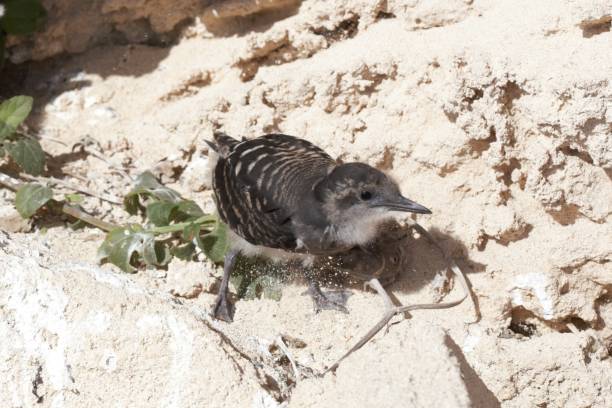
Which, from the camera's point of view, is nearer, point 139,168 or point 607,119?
point 607,119

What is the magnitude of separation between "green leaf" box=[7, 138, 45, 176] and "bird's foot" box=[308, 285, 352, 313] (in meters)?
1.94

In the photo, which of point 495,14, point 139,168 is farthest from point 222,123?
point 495,14

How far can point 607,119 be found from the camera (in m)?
4.02

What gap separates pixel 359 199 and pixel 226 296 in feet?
3.14

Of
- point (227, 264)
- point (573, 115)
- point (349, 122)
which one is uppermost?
point (573, 115)

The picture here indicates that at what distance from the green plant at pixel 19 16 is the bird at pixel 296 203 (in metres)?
1.89

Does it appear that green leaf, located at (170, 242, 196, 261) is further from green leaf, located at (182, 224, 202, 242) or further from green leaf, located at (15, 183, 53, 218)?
green leaf, located at (15, 183, 53, 218)

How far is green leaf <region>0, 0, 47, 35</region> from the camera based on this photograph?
570 centimetres

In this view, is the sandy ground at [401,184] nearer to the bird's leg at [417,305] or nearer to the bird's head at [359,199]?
the bird's leg at [417,305]

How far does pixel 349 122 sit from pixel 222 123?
925mm

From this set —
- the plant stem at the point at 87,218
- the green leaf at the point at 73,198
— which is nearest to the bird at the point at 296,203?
the plant stem at the point at 87,218

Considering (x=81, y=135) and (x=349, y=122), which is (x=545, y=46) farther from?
(x=81, y=135)

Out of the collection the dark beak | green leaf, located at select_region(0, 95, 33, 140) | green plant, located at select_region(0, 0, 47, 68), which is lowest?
the dark beak

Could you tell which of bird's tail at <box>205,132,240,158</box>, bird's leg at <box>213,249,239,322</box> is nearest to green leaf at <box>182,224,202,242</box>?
bird's leg at <box>213,249,239,322</box>
